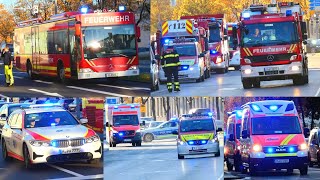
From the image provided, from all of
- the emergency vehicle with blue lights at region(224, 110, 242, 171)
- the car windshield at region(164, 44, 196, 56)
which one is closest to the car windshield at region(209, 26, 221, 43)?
the car windshield at region(164, 44, 196, 56)

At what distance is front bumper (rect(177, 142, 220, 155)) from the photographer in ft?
55.3

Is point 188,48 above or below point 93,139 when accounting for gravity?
above

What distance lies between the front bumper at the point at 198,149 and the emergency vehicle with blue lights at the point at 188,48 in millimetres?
1186

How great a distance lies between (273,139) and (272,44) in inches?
69.7

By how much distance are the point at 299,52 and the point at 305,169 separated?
6.86ft

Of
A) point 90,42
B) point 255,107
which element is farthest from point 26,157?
point 255,107

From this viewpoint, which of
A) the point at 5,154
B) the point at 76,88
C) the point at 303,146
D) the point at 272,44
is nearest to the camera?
the point at 303,146

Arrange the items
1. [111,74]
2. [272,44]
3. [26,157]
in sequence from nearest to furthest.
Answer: [26,157] → [272,44] → [111,74]

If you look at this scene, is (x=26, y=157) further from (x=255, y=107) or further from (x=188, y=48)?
(x=255, y=107)

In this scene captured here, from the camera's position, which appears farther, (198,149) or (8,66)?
(8,66)

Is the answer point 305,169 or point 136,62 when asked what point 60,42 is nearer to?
point 136,62

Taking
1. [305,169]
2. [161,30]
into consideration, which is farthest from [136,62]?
[305,169]

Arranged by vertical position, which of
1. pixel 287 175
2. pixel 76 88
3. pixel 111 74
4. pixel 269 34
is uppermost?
pixel 269 34

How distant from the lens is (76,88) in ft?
59.1
